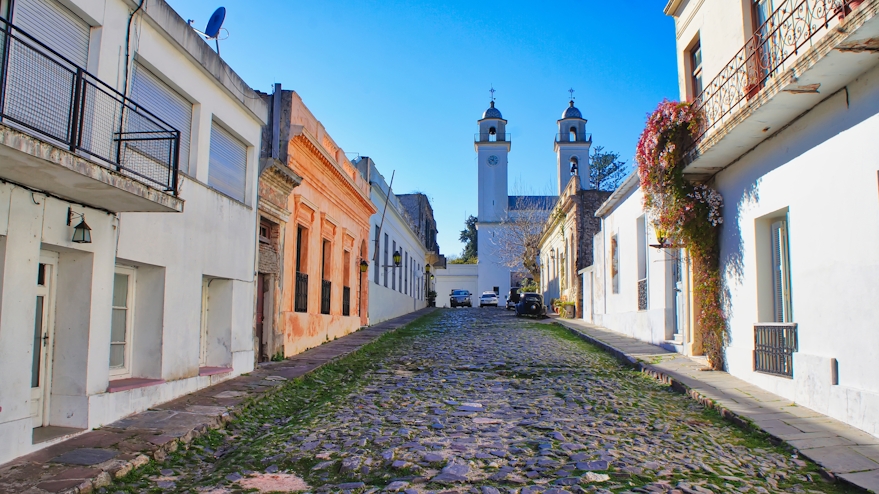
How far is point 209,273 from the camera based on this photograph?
328 inches

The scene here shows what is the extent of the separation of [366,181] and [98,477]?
16.6 m

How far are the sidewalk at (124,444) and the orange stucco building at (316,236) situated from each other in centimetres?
374

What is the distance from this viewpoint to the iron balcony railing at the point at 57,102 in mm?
4762

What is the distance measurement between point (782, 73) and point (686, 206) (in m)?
3.38

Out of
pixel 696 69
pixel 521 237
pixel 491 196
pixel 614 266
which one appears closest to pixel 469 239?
pixel 491 196

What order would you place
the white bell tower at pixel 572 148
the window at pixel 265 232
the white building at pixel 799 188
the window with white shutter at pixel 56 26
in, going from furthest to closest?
the white bell tower at pixel 572 148
the window at pixel 265 232
the white building at pixel 799 188
the window with white shutter at pixel 56 26

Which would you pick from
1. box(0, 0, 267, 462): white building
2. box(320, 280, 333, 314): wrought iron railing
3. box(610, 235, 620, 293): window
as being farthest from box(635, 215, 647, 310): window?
box(0, 0, 267, 462): white building

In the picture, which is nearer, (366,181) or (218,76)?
(218,76)

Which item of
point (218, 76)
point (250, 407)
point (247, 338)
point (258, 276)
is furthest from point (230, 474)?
point (258, 276)

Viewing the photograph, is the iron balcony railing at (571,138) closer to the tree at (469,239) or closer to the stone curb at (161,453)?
the tree at (469,239)

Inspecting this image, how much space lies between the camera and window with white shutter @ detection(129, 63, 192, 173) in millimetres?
6920

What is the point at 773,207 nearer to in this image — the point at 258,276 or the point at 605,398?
the point at 605,398

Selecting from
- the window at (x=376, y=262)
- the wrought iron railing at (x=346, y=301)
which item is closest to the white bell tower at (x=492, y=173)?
the window at (x=376, y=262)

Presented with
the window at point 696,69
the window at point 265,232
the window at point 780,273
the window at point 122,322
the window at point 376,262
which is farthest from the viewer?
the window at point 376,262
